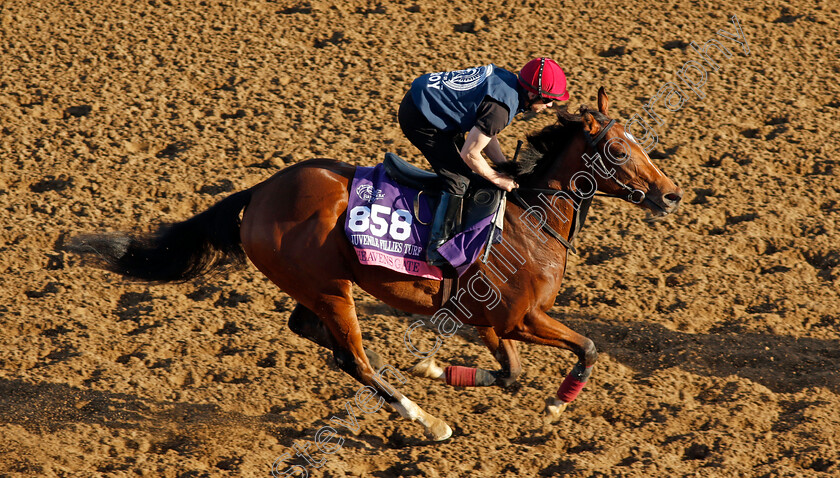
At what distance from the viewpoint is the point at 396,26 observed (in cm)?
933

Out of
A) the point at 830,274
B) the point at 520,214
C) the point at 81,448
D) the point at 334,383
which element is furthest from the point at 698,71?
the point at 81,448

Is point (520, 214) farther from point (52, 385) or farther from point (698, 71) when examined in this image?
point (698, 71)

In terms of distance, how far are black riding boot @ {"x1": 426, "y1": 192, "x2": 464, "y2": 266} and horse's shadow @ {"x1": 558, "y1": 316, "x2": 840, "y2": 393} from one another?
1.62 metres

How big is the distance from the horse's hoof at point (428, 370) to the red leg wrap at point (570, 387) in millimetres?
818

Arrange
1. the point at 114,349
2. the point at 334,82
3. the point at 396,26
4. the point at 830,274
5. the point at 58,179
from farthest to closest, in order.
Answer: the point at 396,26, the point at 334,82, the point at 58,179, the point at 830,274, the point at 114,349

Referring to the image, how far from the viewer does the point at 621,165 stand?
4504 millimetres

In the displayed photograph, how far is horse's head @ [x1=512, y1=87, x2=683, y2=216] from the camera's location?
450 cm

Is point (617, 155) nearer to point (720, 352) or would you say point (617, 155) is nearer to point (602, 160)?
point (602, 160)

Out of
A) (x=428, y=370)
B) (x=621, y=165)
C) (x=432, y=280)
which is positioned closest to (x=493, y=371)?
(x=428, y=370)

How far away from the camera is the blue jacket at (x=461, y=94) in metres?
4.42

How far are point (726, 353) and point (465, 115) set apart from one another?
99.0 inches

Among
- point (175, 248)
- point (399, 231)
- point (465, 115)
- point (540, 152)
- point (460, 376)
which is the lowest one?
point (460, 376)

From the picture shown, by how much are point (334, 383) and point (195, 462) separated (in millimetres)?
1055

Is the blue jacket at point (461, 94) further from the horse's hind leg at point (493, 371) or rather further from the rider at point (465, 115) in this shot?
the horse's hind leg at point (493, 371)
